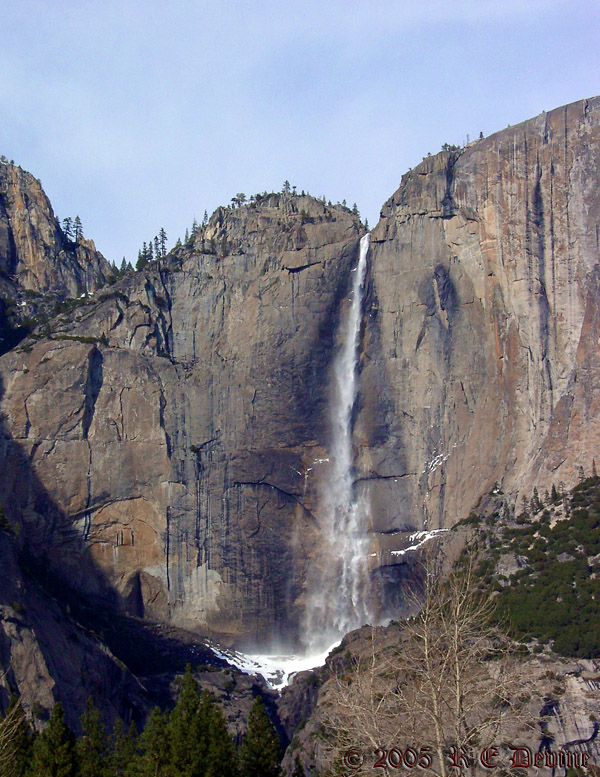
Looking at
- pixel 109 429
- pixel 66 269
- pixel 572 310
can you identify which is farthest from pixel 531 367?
pixel 66 269

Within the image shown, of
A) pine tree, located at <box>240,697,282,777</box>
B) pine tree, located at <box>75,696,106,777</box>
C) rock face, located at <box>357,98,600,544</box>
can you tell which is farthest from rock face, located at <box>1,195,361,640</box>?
pine tree, located at <box>240,697,282,777</box>

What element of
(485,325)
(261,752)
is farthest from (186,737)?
(485,325)

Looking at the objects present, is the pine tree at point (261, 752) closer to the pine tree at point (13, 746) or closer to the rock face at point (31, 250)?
the pine tree at point (13, 746)

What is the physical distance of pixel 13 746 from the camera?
41781 millimetres

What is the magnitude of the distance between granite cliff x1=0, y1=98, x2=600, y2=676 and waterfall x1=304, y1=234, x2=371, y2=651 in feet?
2.43

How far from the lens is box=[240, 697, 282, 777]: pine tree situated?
41.8 meters

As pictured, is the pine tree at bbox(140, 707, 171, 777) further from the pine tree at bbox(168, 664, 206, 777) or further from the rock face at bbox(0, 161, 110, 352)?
the rock face at bbox(0, 161, 110, 352)

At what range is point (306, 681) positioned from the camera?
219 ft

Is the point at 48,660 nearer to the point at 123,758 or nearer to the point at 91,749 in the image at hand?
the point at 123,758

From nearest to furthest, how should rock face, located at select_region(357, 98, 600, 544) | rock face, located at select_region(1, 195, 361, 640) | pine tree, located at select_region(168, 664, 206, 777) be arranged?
1. pine tree, located at select_region(168, 664, 206, 777)
2. rock face, located at select_region(357, 98, 600, 544)
3. rock face, located at select_region(1, 195, 361, 640)

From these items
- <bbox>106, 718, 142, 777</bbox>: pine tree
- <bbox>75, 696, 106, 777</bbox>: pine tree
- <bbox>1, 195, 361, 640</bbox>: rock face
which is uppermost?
<bbox>1, 195, 361, 640</bbox>: rock face

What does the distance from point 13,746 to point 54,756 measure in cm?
237

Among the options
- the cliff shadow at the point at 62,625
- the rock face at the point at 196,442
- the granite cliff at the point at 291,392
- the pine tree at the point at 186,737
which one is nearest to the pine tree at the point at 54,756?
the pine tree at the point at 186,737

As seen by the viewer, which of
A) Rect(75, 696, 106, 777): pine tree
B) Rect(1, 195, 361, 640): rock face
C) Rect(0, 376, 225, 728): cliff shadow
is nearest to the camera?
Rect(75, 696, 106, 777): pine tree
